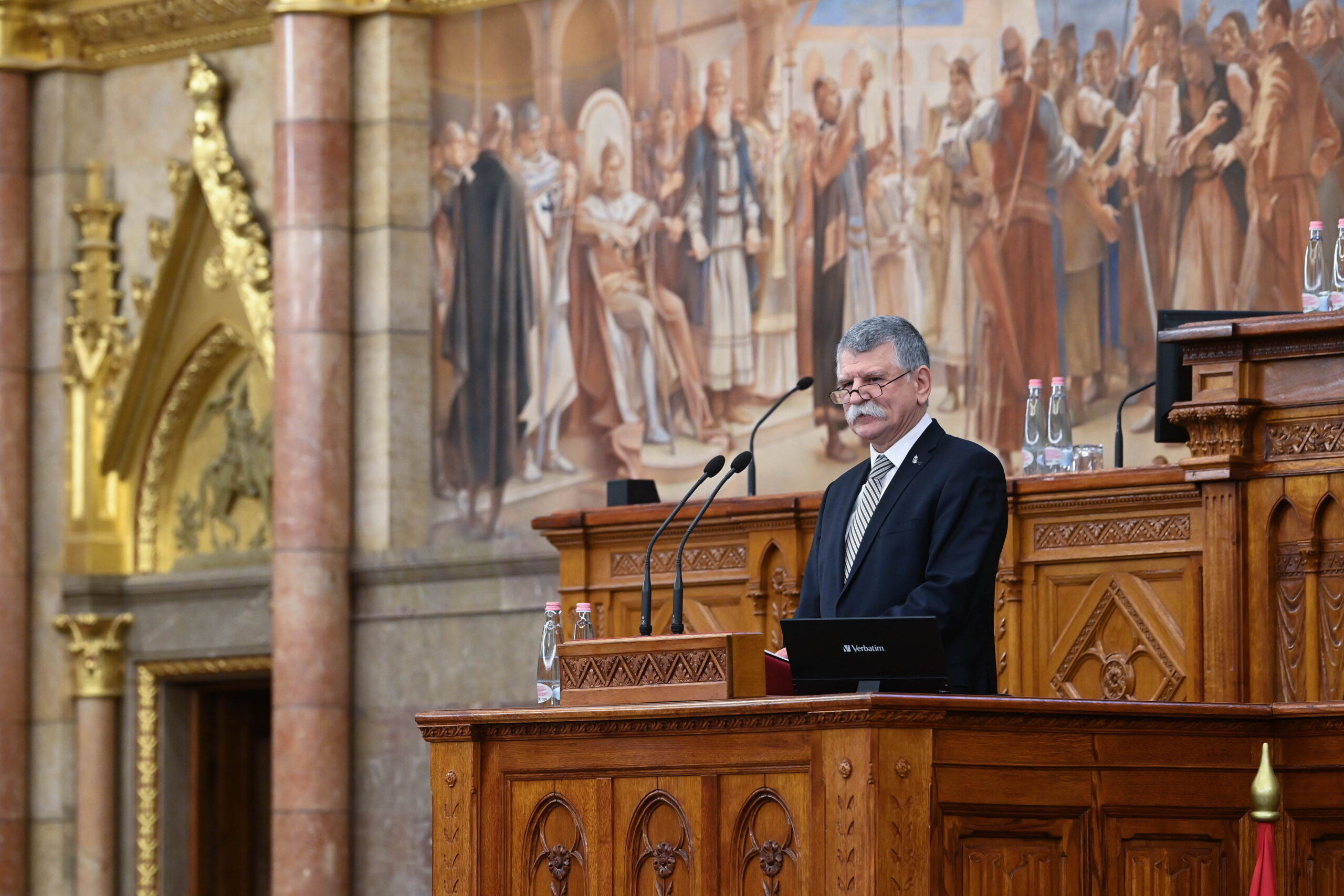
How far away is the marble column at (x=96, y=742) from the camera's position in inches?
550

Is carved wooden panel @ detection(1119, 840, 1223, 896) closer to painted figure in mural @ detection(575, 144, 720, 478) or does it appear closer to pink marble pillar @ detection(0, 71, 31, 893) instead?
painted figure in mural @ detection(575, 144, 720, 478)

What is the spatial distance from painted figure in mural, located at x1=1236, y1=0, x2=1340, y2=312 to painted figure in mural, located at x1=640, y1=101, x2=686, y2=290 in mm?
3136

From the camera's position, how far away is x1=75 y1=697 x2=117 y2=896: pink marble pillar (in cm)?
1395

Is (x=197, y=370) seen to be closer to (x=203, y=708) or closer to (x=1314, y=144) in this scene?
(x=203, y=708)

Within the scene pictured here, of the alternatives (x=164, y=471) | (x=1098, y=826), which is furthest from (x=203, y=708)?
(x=1098, y=826)

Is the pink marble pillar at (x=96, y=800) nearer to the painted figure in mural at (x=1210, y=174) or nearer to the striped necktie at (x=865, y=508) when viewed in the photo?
the painted figure in mural at (x=1210, y=174)

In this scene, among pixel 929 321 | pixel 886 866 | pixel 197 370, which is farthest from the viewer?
pixel 197 370

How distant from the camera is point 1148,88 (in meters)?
10.8

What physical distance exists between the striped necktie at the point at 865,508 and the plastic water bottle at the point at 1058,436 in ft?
9.06

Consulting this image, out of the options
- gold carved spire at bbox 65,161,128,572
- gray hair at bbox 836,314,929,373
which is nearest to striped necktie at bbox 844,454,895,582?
gray hair at bbox 836,314,929,373

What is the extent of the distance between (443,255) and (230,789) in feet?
11.5

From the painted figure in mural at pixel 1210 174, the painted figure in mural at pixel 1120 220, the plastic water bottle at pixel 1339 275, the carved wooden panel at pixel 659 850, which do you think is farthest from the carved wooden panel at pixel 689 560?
the carved wooden panel at pixel 659 850

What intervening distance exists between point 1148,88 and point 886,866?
6.29 meters

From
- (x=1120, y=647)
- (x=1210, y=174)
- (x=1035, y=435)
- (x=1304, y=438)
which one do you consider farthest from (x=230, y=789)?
(x=1304, y=438)
